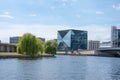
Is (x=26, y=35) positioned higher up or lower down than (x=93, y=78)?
higher up

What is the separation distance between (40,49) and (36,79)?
306 feet

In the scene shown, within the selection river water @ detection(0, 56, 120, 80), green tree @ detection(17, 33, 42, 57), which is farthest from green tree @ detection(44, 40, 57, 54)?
river water @ detection(0, 56, 120, 80)

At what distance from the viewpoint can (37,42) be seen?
129 m

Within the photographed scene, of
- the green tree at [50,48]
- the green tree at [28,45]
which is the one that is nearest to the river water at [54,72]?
the green tree at [28,45]

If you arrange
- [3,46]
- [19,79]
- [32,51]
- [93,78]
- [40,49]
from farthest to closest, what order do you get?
[3,46] < [40,49] < [32,51] < [93,78] < [19,79]

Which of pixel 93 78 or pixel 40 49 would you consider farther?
pixel 40 49

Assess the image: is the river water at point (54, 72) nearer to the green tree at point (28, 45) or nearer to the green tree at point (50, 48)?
the green tree at point (28, 45)

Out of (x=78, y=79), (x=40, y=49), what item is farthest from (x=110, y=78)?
(x=40, y=49)

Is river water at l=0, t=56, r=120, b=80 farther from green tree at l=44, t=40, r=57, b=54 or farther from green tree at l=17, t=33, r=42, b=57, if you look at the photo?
green tree at l=44, t=40, r=57, b=54

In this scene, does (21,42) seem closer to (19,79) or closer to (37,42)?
(37,42)

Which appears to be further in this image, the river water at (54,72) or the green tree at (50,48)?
the green tree at (50,48)

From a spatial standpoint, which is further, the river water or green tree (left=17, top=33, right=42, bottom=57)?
green tree (left=17, top=33, right=42, bottom=57)

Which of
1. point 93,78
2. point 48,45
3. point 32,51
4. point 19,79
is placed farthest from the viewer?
point 48,45

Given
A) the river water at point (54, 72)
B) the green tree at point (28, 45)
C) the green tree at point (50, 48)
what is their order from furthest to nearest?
the green tree at point (50, 48)
the green tree at point (28, 45)
the river water at point (54, 72)
